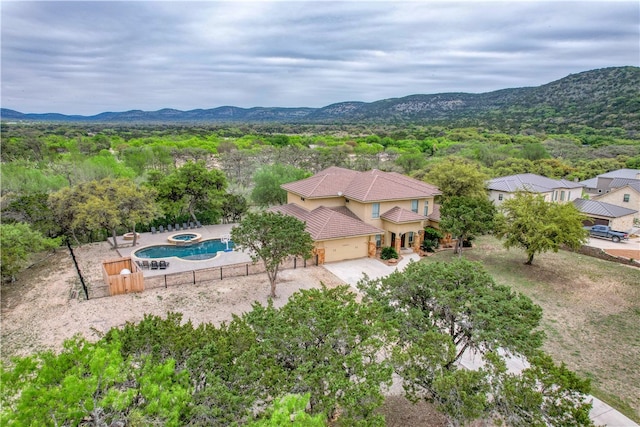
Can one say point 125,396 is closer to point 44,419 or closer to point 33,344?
point 44,419

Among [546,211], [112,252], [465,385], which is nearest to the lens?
[465,385]

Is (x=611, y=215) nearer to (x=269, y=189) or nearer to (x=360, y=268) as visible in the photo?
(x=360, y=268)

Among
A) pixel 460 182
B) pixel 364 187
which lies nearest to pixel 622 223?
pixel 460 182

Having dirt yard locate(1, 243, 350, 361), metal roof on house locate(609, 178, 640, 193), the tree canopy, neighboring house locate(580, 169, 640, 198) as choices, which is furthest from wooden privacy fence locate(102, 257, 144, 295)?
neighboring house locate(580, 169, 640, 198)

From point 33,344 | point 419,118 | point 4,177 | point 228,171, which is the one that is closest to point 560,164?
point 228,171

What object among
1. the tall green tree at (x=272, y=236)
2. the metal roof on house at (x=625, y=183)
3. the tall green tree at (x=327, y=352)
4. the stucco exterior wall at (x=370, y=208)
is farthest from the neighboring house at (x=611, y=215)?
the tall green tree at (x=327, y=352)

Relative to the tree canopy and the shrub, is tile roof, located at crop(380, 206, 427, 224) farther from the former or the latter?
the tree canopy
